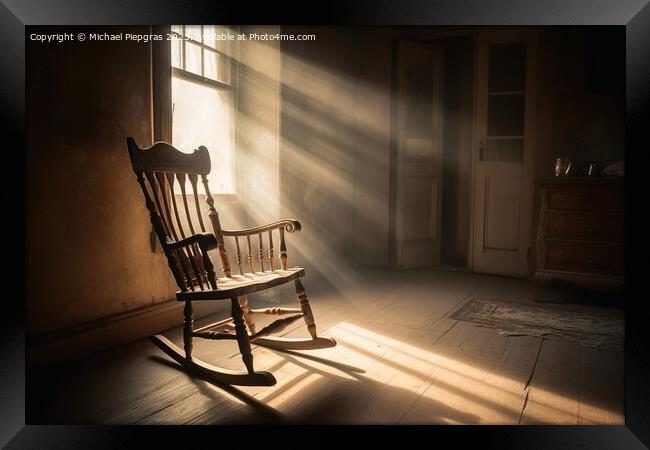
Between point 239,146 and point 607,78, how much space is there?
311 cm

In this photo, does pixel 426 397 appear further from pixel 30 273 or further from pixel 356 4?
pixel 30 273

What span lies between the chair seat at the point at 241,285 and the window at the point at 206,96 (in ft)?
4.58

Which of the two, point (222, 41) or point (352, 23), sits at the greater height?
point (222, 41)

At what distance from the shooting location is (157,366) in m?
2.22

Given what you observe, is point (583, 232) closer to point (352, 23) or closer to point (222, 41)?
point (352, 23)

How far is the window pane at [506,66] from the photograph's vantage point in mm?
4777

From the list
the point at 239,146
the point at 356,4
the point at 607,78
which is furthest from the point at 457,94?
the point at 356,4

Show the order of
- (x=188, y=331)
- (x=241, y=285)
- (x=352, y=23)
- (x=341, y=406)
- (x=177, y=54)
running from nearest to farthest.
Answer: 1. (x=352, y=23)
2. (x=341, y=406)
3. (x=241, y=285)
4. (x=188, y=331)
5. (x=177, y=54)

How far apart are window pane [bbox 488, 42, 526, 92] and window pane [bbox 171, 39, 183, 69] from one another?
9.99 feet

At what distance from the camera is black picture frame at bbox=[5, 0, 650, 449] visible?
1.59m

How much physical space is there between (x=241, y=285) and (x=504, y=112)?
152 inches

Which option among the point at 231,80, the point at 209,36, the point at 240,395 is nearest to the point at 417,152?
the point at 231,80

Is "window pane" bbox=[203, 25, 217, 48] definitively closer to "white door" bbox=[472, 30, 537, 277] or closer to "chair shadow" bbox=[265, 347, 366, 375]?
"chair shadow" bbox=[265, 347, 366, 375]

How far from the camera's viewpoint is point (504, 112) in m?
4.90
